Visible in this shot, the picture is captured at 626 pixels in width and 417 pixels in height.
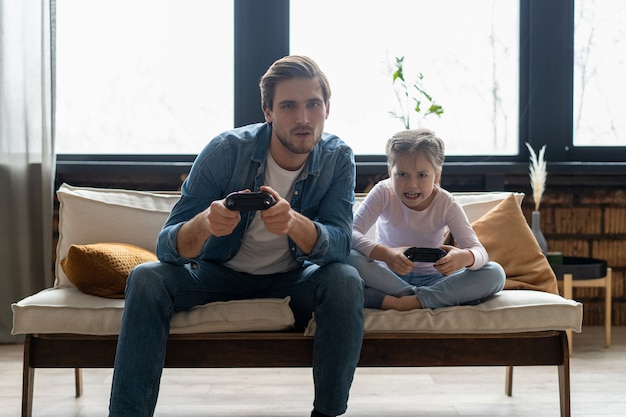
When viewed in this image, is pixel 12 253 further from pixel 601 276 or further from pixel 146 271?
pixel 601 276

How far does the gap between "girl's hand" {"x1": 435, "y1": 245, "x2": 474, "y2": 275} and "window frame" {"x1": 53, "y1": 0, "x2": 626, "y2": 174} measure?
5.34ft

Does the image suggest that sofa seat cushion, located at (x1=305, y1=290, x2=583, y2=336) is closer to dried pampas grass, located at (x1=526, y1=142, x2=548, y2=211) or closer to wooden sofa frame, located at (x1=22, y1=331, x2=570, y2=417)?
wooden sofa frame, located at (x1=22, y1=331, x2=570, y2=417)

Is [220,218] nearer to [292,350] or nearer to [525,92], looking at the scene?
[292,350]

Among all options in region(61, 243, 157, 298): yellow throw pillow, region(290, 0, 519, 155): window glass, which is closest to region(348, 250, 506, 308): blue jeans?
region(61, 243, 157, 298): yellow throw pillow

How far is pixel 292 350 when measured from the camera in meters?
2.11

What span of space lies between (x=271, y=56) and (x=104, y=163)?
0.99 m

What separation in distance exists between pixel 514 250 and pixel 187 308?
3.65 ft

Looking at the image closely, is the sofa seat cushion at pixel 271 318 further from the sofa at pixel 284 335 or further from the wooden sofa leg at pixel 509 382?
the wooden sofa leg at pixel 509 382

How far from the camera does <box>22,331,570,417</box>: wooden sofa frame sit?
2.11m

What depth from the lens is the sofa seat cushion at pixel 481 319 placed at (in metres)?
2.13

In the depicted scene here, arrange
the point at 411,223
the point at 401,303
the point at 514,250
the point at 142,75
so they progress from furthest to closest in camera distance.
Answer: the point at 142,75 → the point at 514,250 → the point at 411,223 → the point at 401,303

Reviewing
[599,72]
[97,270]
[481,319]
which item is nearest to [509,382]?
[481,319]

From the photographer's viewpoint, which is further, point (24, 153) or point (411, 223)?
point (24, 153)

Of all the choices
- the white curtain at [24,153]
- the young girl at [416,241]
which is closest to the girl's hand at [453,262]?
the young girl at [416,241]
